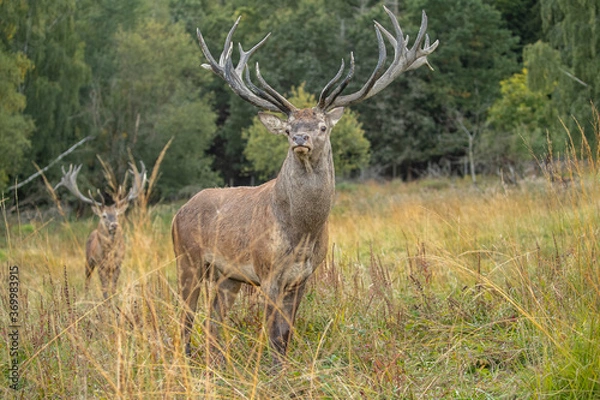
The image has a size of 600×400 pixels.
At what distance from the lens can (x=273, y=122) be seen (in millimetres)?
4723

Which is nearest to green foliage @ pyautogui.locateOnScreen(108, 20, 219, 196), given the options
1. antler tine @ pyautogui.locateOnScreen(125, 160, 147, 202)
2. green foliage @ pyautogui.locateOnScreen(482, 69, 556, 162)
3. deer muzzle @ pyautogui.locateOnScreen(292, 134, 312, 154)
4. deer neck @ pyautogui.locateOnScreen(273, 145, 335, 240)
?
green foliage @ pyautogui.locateOnScreen(482, 69, 556, 162)

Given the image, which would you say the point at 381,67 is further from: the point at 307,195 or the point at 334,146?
the point at 334,146

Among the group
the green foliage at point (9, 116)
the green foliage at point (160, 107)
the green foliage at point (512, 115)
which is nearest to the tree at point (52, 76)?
the green foliage at point (9, 116)

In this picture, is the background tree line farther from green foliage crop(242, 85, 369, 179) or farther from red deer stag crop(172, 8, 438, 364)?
red deer stag crop(172, 8, 438, 364)

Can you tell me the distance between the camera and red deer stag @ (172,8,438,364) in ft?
13.9

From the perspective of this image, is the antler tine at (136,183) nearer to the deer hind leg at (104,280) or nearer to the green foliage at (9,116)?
the deer hind leg at (104,280)

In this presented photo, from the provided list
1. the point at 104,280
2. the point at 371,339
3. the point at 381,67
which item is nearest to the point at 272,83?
the point at 104,280

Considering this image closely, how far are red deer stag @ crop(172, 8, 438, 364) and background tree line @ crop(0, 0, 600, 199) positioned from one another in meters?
Result: 13.4

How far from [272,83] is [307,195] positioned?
32.9 m

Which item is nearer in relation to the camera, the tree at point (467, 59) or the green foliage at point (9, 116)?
the green foliage at point (9, 116)

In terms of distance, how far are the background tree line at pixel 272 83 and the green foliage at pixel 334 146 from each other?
0.09 m

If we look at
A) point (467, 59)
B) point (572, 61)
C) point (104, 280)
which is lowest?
point (104, 280)

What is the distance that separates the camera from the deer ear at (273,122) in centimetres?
464

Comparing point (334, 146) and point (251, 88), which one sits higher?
→ point (251, 88)
